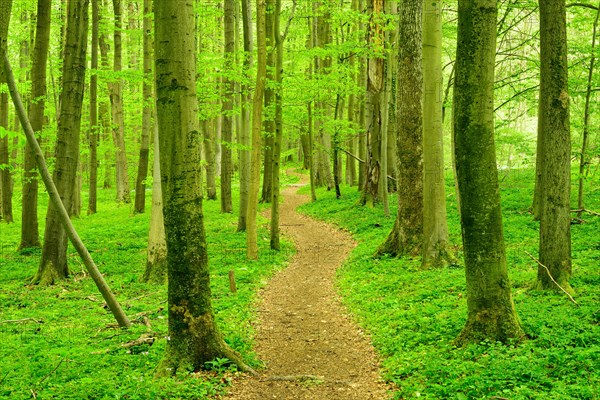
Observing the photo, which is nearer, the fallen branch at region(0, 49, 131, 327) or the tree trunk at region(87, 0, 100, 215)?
the fallen branch at region(0, 49, 131, 327)

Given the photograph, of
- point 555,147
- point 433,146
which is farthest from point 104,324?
point 555,147

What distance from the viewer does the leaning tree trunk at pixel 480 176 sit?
5.20m

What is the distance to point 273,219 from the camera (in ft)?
43.5

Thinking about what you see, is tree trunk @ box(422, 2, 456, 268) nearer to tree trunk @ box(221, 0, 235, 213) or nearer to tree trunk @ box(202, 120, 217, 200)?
tree trunk @ box(221, 0, 235, 213)

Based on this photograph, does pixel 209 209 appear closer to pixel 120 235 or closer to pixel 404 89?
pixel 120 235

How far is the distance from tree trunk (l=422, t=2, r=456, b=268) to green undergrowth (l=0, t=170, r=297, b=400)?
3.81 meters

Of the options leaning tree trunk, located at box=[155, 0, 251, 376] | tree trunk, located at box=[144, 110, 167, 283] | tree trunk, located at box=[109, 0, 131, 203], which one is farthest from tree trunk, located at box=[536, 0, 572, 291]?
tree trunk, located at box=[109, 0, 131, 203]

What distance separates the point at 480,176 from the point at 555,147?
226 cm

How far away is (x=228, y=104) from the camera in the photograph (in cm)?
1755

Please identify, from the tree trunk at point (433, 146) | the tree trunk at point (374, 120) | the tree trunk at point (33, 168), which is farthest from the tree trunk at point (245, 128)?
the tree trunk at point (433, 146)

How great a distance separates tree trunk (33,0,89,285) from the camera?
10.5m

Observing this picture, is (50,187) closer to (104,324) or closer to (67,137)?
(104,324)

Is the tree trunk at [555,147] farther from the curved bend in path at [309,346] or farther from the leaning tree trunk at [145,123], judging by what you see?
the leaning tree trunk at [145,123]

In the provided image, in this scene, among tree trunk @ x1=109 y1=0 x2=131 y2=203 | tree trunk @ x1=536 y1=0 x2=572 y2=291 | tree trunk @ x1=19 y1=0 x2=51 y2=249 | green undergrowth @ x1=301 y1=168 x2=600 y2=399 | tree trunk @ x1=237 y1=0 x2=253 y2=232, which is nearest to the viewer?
green undergrowth @ x1=301 y1=168 x2=600 y2=399
